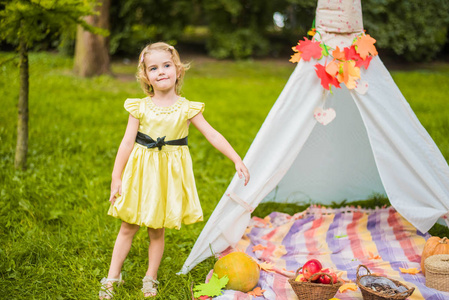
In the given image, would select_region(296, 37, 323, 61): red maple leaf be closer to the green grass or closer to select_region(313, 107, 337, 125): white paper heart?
select_region(313, 107, 337, 125): white paper heart

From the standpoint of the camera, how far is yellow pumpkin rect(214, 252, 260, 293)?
2906mm

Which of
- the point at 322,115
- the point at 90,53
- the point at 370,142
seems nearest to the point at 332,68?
the point at 322,115

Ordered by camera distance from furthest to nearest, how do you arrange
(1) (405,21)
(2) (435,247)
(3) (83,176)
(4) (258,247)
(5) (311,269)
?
1. (1) (405,21)
2. (3) (83,176)
3. (4) (258,247)
4. (2) (435,247)
5. (5) (311,269)

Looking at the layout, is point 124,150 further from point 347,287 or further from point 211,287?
point 347,287

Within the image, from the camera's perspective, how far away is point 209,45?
44.1ft

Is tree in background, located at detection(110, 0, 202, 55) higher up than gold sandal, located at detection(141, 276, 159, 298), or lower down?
higher up

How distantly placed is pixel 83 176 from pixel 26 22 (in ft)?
4.80

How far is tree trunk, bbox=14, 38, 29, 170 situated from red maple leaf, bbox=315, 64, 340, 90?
2.67 m

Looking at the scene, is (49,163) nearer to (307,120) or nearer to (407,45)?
(307,120)

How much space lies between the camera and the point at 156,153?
2.75 meters

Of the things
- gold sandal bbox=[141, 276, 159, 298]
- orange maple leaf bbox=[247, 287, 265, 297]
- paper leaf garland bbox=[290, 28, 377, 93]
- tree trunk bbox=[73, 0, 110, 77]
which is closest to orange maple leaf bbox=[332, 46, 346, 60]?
paper leaf garland bbox=[290, 28, 377, 93]

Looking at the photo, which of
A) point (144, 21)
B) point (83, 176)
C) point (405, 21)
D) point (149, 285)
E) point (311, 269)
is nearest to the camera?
point (311, 269)

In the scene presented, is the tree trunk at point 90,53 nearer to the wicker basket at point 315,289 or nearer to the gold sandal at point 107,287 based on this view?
the gold sandal at point 107,287

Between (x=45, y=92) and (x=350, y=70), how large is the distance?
5939mm
